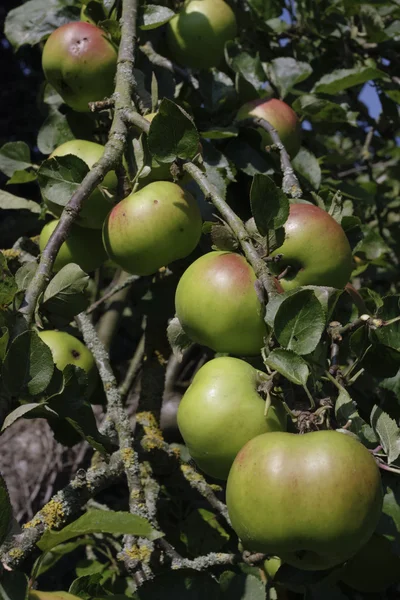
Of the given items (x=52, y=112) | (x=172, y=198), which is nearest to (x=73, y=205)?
(x=172, y=198)

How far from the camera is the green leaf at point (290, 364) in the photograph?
20.5 inches

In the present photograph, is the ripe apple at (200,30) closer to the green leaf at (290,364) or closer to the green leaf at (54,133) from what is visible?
the green leaf at (54,133)

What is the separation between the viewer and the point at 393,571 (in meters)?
0.74

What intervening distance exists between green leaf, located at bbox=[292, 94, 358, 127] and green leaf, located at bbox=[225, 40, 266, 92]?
7 centimetres

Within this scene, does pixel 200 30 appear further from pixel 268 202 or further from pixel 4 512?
pixel 4 512

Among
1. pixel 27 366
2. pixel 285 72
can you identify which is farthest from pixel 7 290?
pixel 285 72

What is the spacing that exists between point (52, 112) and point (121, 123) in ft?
1.10

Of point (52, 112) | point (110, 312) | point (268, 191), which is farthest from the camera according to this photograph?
point (110, 312)

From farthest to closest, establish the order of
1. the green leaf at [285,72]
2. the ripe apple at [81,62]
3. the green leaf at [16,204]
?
the green leaf at [285,72], the green leaf at [16,204], the ripe apple at [81,62]

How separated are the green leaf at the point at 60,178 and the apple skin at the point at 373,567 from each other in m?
0.53

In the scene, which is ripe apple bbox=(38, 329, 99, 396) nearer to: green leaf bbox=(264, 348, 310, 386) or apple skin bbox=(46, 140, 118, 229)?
apple skin bbox=(46, 140, 118, 229)

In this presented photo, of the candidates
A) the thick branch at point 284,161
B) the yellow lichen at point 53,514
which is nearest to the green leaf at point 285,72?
the thick branch at point 284,161

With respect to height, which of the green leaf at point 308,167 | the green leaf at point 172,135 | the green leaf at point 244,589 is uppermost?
the green leaf at point 172,135

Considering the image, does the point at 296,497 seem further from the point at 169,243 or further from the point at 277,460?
the point at 169,243
